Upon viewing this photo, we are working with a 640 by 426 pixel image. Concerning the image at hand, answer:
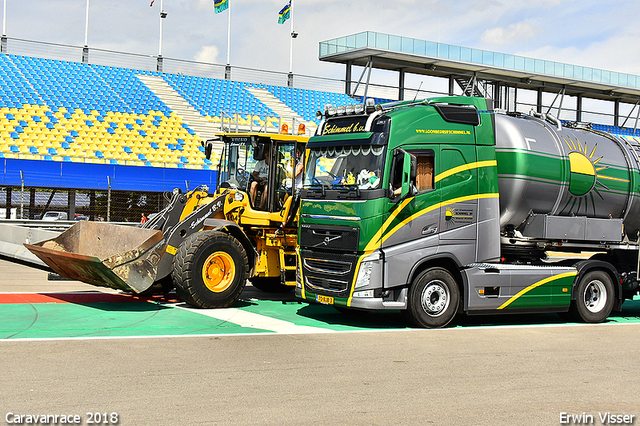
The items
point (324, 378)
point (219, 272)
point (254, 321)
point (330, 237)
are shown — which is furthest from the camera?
point (219, 272)

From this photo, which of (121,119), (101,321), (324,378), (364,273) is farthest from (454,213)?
(121,119)

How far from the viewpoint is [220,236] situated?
11.6 meters

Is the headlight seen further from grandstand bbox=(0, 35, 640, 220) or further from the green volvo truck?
grandstand bbox=(0, 35, 640, 220)

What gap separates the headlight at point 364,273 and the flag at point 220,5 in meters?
35.6

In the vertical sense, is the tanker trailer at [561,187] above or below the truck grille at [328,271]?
above

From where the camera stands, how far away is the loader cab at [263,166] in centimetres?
1261

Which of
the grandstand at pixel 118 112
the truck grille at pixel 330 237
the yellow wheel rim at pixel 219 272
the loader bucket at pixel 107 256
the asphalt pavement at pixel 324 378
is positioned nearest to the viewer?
the asphalt pavement at pixel 324 378

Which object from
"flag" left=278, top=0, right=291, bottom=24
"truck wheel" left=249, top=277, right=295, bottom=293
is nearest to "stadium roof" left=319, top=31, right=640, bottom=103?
"flag" left=278, top=0, right=291, bottom=24

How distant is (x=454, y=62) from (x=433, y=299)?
33.6m

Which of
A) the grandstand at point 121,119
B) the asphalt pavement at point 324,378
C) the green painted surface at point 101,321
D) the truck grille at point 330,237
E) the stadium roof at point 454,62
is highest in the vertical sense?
the stadium roof at point 454,62

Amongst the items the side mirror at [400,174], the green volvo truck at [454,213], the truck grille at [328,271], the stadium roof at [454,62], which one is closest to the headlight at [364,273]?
the green volvo truck at [454,213]

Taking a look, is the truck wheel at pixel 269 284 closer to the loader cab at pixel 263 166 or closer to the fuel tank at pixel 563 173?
the loader cab at pixel 263 166

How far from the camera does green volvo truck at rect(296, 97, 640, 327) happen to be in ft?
32.7

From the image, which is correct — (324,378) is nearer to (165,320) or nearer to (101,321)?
(165,320)
